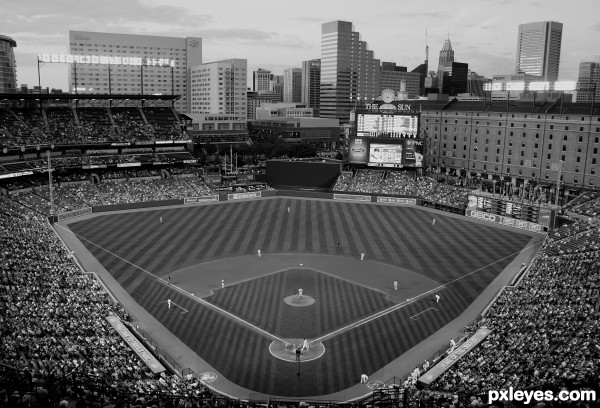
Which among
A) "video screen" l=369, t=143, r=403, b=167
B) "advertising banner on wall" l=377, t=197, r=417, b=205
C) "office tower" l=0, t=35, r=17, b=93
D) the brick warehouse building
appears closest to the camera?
the brick warehouse building

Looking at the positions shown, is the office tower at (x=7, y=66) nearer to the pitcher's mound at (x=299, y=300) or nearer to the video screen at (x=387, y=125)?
the video screen at (x=387, y=125)

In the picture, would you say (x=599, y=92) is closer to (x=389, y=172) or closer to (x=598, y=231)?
(x=389, y=172)

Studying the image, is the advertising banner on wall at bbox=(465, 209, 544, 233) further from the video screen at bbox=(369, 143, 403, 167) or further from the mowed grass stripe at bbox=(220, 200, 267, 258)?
the mowed grass stripe at bbox=(220, 200, 267, 258)

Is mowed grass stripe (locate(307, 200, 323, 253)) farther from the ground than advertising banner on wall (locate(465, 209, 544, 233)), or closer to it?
closer to it

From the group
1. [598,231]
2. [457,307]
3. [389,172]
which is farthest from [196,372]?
[389,172]

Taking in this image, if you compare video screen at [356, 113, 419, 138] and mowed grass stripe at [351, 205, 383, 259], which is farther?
video screen at [356, 113, 419, 138]

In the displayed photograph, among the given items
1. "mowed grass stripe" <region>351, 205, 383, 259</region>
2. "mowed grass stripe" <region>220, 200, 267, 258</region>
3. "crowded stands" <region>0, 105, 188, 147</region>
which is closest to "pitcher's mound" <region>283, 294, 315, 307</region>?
"mowed grass stripe" <region>351, 205, 383, 259</region>

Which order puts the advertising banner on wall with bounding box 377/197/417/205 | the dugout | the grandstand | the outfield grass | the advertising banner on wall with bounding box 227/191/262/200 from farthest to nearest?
the dugout
the advertising banner on wall with bounding box 227/191/262/200
the advertising banner on wall with bounding box 377/197/417/205
the outfield grass
the grandstand

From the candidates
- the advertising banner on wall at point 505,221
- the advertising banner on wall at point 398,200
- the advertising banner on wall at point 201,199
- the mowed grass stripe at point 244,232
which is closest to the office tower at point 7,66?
the advertising banner on wall at point 201,199
